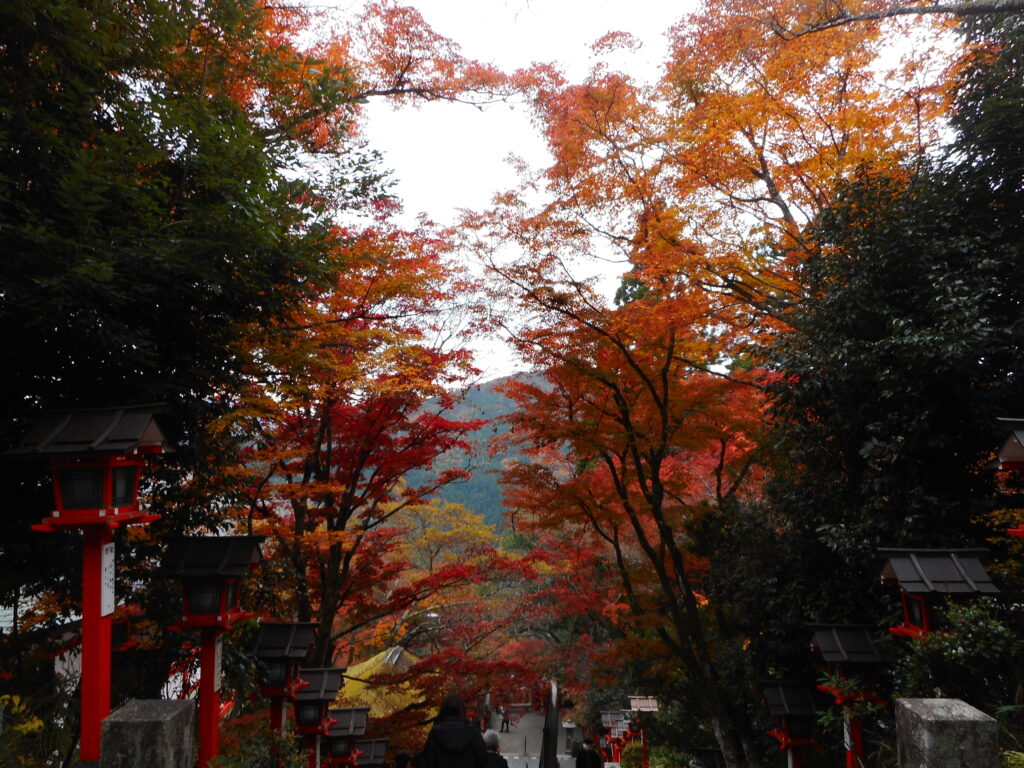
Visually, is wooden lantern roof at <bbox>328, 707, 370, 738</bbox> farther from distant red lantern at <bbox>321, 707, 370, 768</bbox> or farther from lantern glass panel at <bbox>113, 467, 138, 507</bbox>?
lantern glass panel at <bbox>113, 467, 138, 507</bbox>

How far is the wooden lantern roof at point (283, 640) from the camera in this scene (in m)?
8.17

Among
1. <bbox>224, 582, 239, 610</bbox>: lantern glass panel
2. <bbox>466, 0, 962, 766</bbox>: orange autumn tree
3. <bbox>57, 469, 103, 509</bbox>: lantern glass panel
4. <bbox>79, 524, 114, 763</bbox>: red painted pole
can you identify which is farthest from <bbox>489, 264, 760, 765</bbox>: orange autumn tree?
<bbox>79, 524, 114, 763</bbox>: red painted pole

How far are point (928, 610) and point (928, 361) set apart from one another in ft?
8.60

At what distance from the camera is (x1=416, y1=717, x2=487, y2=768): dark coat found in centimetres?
541

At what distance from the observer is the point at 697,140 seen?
10.1 m

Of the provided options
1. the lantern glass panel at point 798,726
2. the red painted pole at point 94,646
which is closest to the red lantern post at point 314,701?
the red painted pole at point 94,646

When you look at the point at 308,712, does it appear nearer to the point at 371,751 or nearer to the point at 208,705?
the point at 208,705

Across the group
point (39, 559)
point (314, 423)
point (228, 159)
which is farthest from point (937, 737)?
point (314, 423)

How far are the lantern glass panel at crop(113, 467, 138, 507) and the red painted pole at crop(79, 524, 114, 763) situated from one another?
0.73 ft

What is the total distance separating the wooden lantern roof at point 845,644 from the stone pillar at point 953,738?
401cm

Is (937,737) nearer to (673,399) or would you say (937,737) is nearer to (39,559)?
(39,559)

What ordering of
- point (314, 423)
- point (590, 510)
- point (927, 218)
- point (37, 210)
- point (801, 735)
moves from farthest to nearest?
point (590, 510) < point (314, 423) < point (801, 735) < point (927, 218) < point (37, 210)

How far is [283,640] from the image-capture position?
8.30 m

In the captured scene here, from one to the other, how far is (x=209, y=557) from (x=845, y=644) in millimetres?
6650
